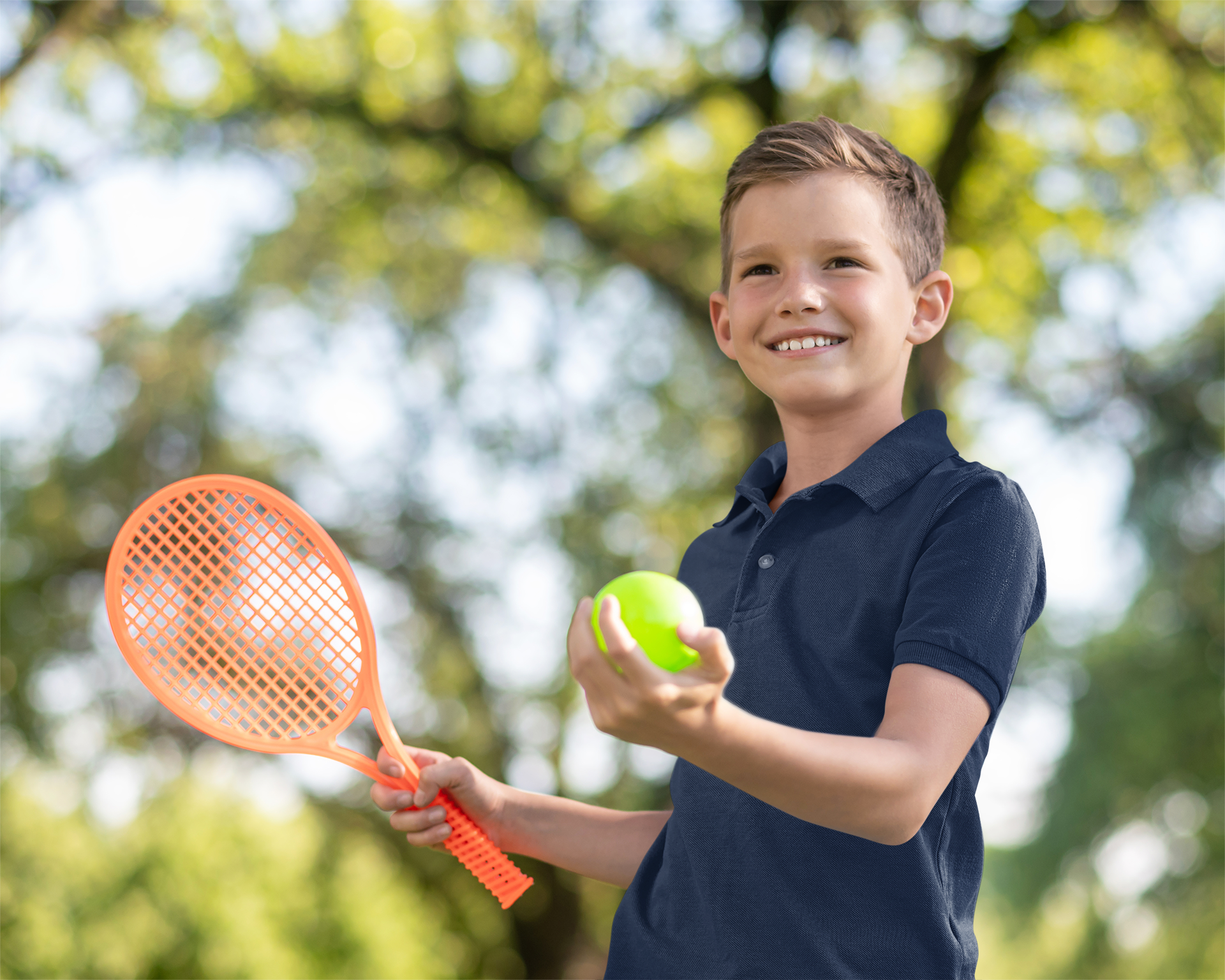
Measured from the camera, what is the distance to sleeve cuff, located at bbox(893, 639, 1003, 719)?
120 cm

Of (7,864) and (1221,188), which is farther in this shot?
(7,864)

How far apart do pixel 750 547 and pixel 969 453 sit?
7.51 m

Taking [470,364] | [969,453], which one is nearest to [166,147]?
→ [470,364]

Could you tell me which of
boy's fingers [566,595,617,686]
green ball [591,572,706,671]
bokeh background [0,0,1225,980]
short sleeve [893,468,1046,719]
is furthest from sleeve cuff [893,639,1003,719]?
bokeh background [0,0,1225,980]

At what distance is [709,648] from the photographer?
965 mm

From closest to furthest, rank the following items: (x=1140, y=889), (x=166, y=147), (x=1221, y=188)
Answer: (x=1221, y=188) < (x=166, y=147) < (x=1140, y=889)

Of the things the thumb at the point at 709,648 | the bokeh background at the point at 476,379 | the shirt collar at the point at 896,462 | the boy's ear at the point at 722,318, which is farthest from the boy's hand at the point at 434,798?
the bokeh background at the point at 476,379

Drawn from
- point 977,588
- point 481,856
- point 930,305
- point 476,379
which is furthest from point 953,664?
point 476,379

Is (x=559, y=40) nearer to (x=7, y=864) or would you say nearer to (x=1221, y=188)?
(x=1221, y=188)

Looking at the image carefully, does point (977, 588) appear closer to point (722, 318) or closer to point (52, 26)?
point (722, 318)

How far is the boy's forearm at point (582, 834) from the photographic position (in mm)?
1776

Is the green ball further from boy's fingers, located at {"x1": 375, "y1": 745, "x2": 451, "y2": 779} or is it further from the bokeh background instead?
the bokeh background

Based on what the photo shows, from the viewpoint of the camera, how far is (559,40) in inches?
313

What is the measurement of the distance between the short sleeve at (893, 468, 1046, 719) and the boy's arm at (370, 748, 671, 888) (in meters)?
0.69
